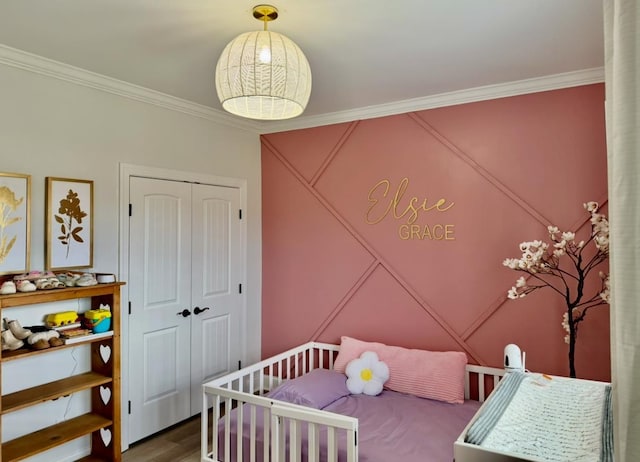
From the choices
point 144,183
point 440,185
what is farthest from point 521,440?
point 144,183

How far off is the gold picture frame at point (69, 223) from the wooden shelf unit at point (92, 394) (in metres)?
0.27

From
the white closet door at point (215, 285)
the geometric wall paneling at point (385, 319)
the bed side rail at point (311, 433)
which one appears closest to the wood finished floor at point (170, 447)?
the white closet door at point (215, 285)

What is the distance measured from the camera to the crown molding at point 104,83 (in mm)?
2480

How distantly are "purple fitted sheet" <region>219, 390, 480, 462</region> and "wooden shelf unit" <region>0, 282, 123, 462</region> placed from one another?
0.75 meters

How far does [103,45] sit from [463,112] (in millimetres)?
2419

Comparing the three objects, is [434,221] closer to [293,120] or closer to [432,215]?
[432,215]

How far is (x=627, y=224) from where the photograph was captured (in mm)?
577

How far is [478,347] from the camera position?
125 inches

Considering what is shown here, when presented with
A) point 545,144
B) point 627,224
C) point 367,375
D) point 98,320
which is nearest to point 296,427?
point 367,375

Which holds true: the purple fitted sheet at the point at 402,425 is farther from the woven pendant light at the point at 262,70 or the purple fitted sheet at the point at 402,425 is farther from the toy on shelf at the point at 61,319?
the woven pendant light at the point at 262,70

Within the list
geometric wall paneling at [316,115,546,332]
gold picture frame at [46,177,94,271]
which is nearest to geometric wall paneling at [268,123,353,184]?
geometric wall paneling at [316,115,546,332]

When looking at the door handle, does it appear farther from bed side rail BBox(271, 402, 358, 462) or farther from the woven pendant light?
the woven pendant light

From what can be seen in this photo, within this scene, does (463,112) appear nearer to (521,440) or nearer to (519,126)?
(519,126)

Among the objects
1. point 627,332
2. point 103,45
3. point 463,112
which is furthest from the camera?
point 463,112
